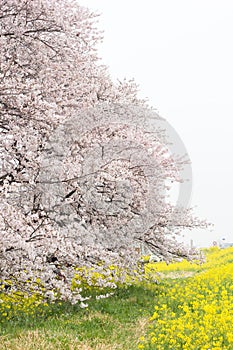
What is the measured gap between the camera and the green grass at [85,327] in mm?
8172

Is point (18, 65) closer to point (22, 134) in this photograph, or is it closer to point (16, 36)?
point (16, 36)

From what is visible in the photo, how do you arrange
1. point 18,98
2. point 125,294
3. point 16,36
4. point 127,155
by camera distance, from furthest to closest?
point 125,294, point 127,155, point 16,36, point 18,98

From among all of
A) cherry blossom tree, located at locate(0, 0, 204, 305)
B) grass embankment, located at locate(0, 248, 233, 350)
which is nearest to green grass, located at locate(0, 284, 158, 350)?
grass embankment, located at locate(0, 248, 233, 350)

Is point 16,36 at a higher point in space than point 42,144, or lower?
higher

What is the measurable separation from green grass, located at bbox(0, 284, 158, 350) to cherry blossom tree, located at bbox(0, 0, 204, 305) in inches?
26.2

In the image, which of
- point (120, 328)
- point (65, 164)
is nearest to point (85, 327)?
point (120, 328)

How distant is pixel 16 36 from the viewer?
29.5 ft

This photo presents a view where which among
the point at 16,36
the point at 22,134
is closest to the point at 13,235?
the point at 22,134

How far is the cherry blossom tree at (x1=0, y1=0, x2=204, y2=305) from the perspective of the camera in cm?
796

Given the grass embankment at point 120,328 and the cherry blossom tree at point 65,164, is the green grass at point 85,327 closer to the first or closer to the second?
the grass embankment at point 120,328

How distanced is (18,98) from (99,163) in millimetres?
3042

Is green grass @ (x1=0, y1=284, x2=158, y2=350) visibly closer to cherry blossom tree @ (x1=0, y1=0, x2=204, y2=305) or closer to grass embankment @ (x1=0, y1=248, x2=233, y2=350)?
grass embankment @ (x1=0, y1=248, x2=233, y2=350)

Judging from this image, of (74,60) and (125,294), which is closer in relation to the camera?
(74,60)

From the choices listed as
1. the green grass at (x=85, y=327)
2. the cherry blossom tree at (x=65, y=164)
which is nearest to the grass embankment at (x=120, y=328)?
the green grass at (x=85, y=327)
